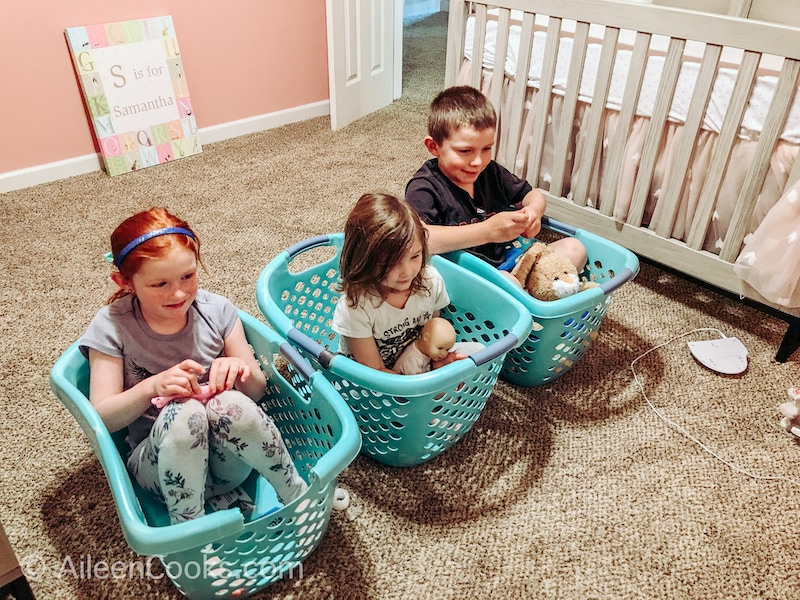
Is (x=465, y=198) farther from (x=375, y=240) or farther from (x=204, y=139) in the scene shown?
(x=204, y=139)

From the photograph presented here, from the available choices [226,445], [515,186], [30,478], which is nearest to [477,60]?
[515,186]

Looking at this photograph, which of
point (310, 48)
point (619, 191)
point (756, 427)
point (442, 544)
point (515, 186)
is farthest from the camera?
point (310, 48)

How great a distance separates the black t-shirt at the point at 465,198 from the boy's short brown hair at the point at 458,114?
3.5 inches

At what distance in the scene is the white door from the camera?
257cm

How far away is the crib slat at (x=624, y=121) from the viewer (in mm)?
1455

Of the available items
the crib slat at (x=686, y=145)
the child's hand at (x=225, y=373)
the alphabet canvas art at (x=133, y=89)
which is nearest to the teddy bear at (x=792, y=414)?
the crib slat at (x=686, y=145)

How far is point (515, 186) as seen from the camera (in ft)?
4.90

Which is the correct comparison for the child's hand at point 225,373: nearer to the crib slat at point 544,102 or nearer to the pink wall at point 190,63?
the crib slat at point 544,102

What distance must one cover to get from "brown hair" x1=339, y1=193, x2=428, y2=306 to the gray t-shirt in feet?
0.85

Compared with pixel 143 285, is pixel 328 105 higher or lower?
lower

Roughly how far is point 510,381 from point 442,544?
1.51 ft

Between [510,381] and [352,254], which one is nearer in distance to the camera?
[352,254]

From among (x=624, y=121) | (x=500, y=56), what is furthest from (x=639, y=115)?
(x=500, y=56)

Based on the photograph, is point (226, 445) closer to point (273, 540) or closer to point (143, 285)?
point (273, 540)
